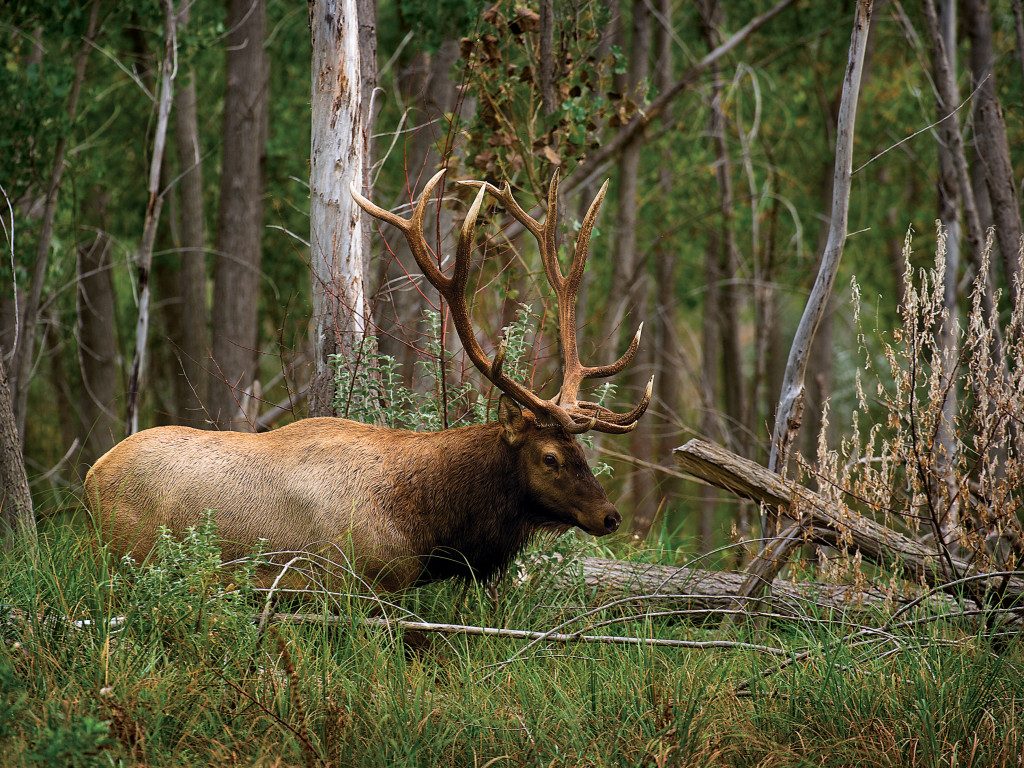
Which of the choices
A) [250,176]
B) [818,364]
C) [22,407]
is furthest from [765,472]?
[818,364]

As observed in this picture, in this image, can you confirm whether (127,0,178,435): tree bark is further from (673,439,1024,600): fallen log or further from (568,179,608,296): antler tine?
(673,439,1024,600): fallen log

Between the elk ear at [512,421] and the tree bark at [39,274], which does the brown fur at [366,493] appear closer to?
the elk ear at [512,421]

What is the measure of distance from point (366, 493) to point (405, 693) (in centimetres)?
118

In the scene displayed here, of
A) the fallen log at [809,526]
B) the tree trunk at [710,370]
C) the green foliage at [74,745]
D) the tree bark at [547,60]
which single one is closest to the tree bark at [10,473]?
the green foliage at [74,745]

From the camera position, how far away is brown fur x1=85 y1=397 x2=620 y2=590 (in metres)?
5.32

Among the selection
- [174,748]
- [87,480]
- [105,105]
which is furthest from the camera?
Answer: [105,105]

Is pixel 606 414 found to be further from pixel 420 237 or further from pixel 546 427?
pixel 420 237

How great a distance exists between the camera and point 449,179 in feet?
27.2

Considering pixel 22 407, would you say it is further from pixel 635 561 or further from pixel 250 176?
pixel 635 561

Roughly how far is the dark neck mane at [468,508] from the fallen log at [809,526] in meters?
0.86

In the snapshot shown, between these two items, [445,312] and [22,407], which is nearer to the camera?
[445,312]

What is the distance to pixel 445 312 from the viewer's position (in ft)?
20.8

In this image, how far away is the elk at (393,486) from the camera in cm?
531

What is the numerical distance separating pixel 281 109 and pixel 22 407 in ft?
21.8
